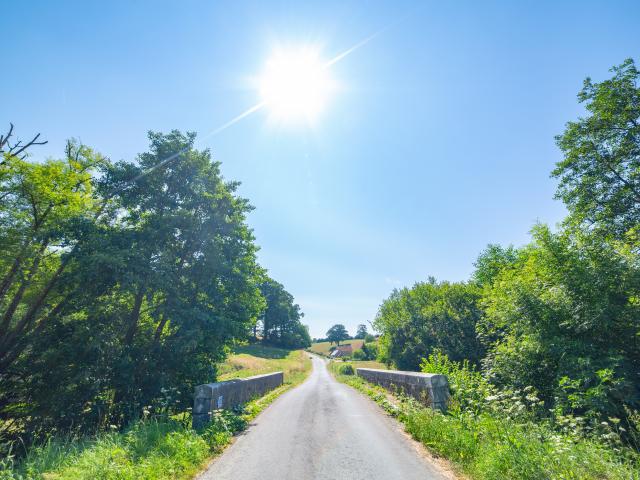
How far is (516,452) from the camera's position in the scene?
451 cm

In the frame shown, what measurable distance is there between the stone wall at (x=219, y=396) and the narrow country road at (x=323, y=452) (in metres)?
1.32

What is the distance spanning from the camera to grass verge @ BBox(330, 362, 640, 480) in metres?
3.95

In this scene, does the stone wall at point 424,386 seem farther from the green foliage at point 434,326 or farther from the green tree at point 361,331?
the green tree at point 361,331

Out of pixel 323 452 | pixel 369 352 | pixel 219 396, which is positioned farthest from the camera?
pixel 369 352

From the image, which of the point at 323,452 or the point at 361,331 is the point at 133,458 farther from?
the point at 361,331

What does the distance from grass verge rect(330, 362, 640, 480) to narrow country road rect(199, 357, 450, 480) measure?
0.61 meters

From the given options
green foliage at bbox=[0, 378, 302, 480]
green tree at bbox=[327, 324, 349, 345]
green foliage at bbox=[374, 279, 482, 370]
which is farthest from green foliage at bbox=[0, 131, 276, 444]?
green tree at bbox=[327, 324, 349, 345]

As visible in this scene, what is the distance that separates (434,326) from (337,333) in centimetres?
11466

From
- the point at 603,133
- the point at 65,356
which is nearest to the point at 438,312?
the point at 603,133

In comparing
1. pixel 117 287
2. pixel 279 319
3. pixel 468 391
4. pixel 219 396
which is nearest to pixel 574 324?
pixel 468 391

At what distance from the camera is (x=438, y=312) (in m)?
20.1

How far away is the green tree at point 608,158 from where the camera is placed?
1616cm

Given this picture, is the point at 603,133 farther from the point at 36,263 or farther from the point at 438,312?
the point at 36,263

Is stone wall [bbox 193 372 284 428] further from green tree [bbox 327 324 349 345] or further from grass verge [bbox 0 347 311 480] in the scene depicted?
green tree [bbox 327 324 349 345]
